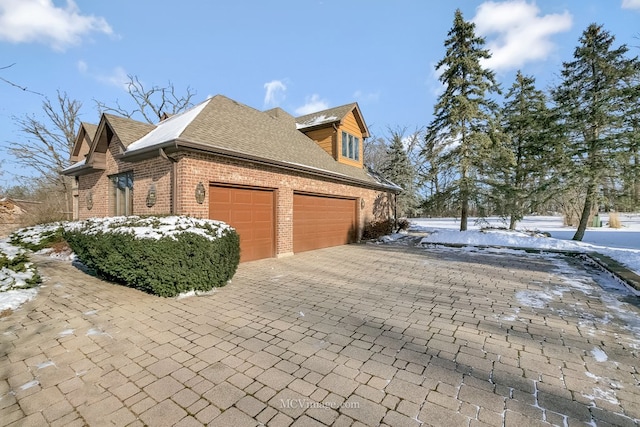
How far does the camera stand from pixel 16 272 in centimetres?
547

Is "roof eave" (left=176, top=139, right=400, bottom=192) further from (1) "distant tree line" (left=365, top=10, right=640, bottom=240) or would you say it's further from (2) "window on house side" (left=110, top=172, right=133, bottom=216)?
(1) "distant tree line" (left=365, top=10, right=640, bottom=240)

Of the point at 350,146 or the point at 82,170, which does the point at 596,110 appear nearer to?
the point at 350,146

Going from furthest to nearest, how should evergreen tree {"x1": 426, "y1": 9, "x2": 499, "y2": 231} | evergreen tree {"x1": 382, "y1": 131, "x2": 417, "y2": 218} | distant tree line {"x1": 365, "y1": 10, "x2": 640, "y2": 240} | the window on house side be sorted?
evergreen tree {"x1": 382, "y1": 131, "x2": 417, "y2": 218} → evergreen tree {"x1": 426, "y1": 9, "x2": 499, "y2": 231} → distant tree line {"x1": 365, "y1": 10, "x2": 640, "y2": 240} → the window on house side

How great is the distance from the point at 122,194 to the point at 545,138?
789 inches

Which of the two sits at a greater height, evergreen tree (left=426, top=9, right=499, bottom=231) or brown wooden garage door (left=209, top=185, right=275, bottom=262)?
evergreen tree (left=426, top=9, right=499, bottom=231)

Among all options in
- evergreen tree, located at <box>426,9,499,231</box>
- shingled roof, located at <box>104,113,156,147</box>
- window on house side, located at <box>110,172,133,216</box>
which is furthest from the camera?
evergreen tree, located at <box>426,9,499,231</box>

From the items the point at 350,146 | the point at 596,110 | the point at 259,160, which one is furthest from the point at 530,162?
the point at 259,160

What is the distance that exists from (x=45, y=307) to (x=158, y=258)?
191 cm

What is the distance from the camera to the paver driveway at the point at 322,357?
2252mm

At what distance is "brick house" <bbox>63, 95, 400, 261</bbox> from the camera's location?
289 inches

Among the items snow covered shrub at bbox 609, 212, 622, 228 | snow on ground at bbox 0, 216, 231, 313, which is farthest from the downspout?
snow covered shrub at bbox 609, 212, 622, 228

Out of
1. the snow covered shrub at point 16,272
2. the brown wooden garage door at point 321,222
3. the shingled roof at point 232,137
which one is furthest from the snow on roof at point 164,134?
the brown wooden garage door at point 321,222

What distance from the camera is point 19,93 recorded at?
416 centimetres

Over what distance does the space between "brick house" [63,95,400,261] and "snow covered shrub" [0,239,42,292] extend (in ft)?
9.05
